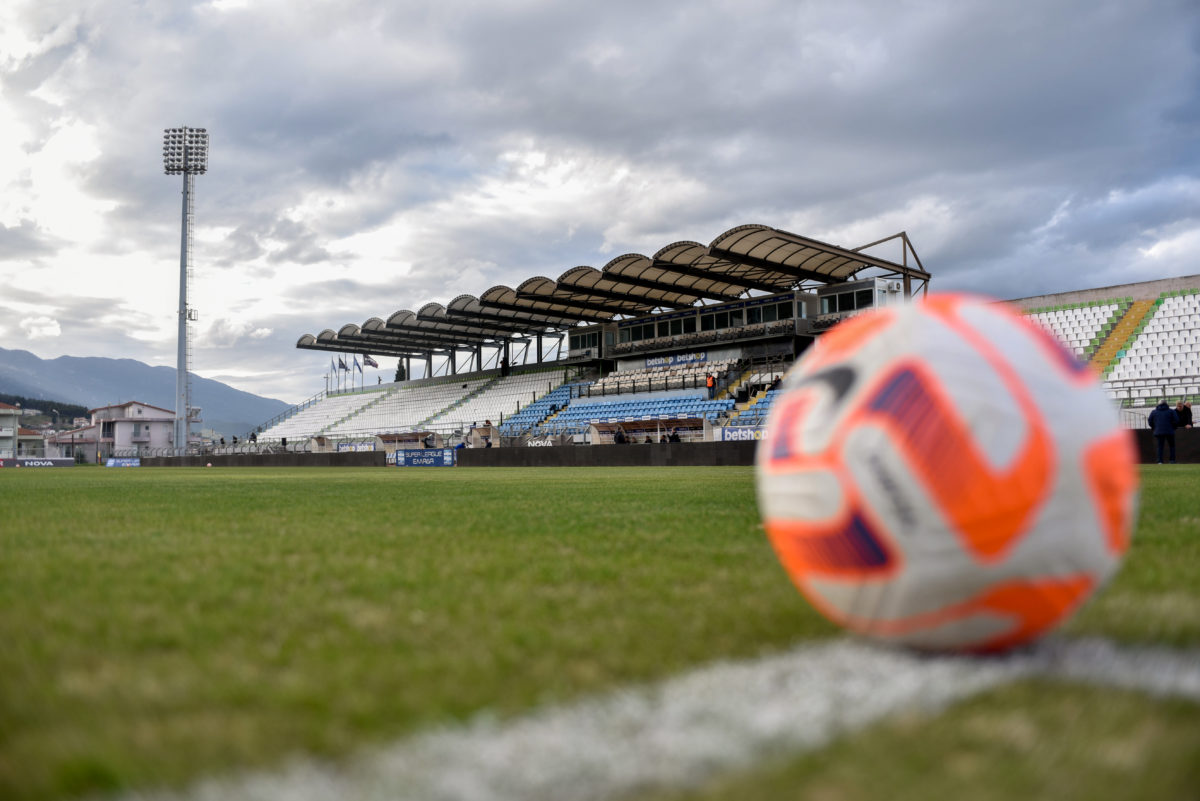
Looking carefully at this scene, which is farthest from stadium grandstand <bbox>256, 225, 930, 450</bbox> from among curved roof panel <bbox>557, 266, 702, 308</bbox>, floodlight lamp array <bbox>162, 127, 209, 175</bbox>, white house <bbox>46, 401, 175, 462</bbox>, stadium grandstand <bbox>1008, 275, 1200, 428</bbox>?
white house <bbox>46, 401, 175, 462</bbox>

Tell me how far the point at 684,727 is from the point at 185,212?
5924cm

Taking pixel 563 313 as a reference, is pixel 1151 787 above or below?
below


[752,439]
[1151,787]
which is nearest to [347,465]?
[752,439]

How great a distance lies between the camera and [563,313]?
4903 centimetres

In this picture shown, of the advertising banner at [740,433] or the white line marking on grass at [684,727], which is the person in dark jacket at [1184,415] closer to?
the advertising banner at [740,433]

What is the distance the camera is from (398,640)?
2.92 m

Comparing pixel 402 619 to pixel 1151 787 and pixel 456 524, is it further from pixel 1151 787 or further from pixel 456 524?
pixel 456 524

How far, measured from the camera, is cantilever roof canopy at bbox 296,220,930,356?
117 feet

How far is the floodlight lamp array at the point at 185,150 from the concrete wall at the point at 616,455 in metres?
35.6

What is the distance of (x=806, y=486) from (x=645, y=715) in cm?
90

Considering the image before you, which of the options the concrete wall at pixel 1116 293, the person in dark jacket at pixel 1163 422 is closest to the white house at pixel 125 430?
the concrete wall at pixel 1116 293

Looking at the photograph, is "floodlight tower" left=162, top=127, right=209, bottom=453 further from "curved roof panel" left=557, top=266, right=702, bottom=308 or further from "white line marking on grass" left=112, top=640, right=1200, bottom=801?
"white line marking on grass" left=112, top=640, right=1200, bottom=801

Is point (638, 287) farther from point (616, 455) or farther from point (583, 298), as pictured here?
point (616, 455)

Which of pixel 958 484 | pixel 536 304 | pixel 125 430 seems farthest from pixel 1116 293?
pixel 125 430
